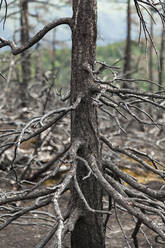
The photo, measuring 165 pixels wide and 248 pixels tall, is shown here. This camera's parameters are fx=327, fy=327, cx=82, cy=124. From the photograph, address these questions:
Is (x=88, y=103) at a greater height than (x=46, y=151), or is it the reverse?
(x=88, y=103)

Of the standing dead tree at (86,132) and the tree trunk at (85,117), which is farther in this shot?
the tree trunk at (85,117)

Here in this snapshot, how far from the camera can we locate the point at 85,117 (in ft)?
11.2

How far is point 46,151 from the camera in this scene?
317 inches

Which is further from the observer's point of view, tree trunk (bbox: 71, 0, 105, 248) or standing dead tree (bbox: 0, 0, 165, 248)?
tree trunk (bbox: 71, 0, 105, 248)

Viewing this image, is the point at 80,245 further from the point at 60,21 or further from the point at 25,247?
the point at 60,21

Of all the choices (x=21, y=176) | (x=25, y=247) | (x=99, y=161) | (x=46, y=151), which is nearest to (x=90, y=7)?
(x=99, y=161)

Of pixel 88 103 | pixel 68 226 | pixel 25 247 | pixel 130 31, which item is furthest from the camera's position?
pixel 130 31

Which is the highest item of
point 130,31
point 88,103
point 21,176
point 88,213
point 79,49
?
point 130,31

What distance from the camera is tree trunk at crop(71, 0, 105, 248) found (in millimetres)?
3223

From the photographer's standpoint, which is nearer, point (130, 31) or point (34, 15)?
point (34, 15)

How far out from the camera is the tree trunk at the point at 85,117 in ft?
10.6

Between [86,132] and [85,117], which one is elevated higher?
[85,117]

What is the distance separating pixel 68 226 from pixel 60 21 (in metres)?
2.02

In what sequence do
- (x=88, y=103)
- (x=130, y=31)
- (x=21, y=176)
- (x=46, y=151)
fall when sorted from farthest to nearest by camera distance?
(x=130, y=31) → (x=46, y=151) → (x=21, y=176) → (x=88, y=103)
